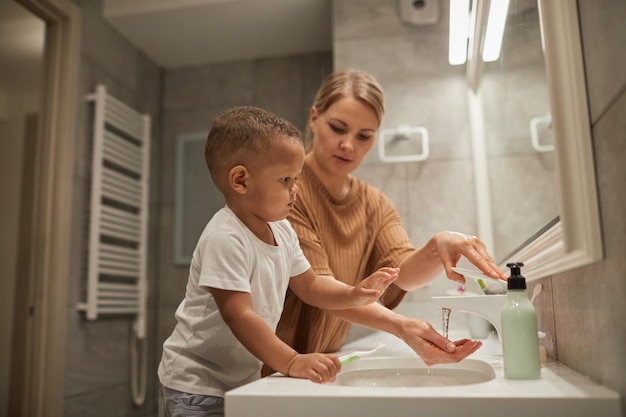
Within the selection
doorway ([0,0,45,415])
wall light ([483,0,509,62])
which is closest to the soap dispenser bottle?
wall light ([483,0,509,62])

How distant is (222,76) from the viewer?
9.35 feet

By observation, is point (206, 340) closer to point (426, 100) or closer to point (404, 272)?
point (404, 272)

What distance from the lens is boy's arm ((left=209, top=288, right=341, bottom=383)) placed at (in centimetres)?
74

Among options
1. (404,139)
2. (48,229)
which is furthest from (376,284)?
(48,229)

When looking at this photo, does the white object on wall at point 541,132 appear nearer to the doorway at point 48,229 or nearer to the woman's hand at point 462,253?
the woman's hand at point 462,253

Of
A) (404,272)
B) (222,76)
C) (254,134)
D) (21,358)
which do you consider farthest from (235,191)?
(222,76)

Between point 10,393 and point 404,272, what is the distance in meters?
1.89

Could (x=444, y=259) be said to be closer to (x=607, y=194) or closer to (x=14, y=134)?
(x=607, y=194)

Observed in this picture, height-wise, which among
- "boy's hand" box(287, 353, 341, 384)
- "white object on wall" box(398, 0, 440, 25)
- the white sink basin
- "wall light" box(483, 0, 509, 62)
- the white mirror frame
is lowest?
the white sink basin

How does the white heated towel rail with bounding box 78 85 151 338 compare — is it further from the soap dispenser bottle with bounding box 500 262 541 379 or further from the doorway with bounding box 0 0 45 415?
the soap dispenser bottle with bounding box 500 262 541 379

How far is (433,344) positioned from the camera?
2.90ft

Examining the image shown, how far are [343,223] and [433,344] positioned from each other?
495 mm

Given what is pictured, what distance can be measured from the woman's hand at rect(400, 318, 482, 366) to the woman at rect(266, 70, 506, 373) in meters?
0.19

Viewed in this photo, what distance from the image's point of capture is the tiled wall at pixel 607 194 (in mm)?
556
